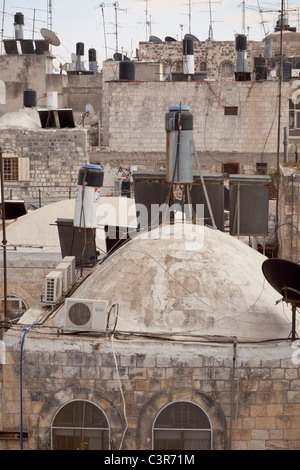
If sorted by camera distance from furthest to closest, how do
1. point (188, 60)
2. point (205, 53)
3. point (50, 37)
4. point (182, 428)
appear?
point (205, 53) < point (50, 37) < point (188, 60) < point (182, 428)

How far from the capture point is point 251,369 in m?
9.65

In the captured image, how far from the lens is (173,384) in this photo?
9.68 meters

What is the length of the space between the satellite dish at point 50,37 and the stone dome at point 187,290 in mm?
34790

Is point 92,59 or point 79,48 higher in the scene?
point 79,48

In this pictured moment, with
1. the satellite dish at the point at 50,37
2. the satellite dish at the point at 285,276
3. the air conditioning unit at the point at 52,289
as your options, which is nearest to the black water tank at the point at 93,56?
the satellite dish at the point at 50,37

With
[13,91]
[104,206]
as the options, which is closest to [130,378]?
[104,206]

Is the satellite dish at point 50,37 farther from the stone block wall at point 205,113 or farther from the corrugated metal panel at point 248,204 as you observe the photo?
the corrugated metal panel at point 248,204

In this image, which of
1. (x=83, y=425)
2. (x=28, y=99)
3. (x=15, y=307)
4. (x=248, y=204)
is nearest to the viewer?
(x=83, y=425)

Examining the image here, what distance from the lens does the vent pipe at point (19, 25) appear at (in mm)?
45344

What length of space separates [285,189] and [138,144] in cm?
1785

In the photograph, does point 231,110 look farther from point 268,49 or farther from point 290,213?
point 290,213

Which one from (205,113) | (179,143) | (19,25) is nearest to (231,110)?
(205,113)

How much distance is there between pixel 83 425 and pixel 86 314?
145 cm
